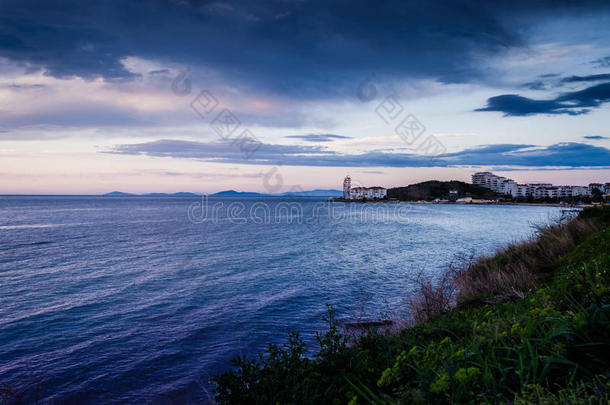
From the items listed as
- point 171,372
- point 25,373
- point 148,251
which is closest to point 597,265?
point 171,372

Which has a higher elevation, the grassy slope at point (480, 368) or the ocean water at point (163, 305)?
the grassy slope at point (480, 368)

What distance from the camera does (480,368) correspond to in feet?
11.2

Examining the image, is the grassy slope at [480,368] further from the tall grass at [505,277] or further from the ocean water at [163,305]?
the tall grass at [505,277]

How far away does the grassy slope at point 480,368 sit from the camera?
295cm

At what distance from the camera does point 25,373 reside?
10.1 meters

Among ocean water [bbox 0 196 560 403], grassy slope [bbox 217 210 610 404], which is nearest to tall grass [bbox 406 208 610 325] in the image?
ocean water [bbox 0 196 560 403]

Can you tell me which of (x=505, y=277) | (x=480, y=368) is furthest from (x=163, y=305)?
(x=480, y=368)

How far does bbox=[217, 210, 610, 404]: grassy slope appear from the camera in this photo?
295 cm

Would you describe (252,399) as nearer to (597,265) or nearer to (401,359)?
(401,359)

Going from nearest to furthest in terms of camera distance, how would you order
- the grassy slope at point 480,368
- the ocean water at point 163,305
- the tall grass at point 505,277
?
the grassy slope at point 480,368 → the tall grass at point 505,277 → the ocean water at point 163,305

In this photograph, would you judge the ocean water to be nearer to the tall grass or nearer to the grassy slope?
the tall grass

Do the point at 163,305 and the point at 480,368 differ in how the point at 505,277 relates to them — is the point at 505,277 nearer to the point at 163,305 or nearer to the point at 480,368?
the point at 480,368

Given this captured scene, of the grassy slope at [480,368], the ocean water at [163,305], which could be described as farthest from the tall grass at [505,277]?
the grassy slope at [480,368]

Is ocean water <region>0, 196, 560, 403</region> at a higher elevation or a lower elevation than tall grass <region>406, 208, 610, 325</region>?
lower
